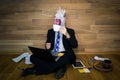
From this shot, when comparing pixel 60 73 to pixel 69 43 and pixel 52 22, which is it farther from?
pixel 52 22

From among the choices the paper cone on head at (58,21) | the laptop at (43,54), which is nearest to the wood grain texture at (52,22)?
the paper cone on head at (58,21)

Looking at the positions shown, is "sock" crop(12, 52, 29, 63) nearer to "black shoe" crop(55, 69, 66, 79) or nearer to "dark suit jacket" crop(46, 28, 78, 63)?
"dark suit jacket" crop(46, 28, 78, 63)

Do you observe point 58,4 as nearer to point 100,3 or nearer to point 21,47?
point 100,3

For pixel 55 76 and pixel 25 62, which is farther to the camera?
pixel 25 62

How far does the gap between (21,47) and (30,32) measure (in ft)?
1.18

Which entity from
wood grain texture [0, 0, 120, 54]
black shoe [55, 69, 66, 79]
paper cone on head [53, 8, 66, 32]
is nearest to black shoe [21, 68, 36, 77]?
black shoe [55, 69, 66, 79]

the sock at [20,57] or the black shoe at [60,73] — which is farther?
the sock at [20,57]

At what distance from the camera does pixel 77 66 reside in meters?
2.80

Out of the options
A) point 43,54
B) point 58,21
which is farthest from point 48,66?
point 58,21

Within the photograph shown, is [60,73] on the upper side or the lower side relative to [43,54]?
lower

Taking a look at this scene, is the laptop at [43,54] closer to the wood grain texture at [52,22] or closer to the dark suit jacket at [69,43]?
the dark suit jacket at [69,43]

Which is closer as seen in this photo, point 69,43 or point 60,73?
point 60,73

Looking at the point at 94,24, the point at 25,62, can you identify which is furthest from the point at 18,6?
the point at 94,24

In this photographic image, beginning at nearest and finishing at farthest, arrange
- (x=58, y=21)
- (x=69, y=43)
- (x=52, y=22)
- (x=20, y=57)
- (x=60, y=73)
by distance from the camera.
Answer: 1. (x=60, y=73)
2. (x=58, y=21)
3. (x=69, y=43)
4. (x=20, y=57)
5. (x=52, y=22)
